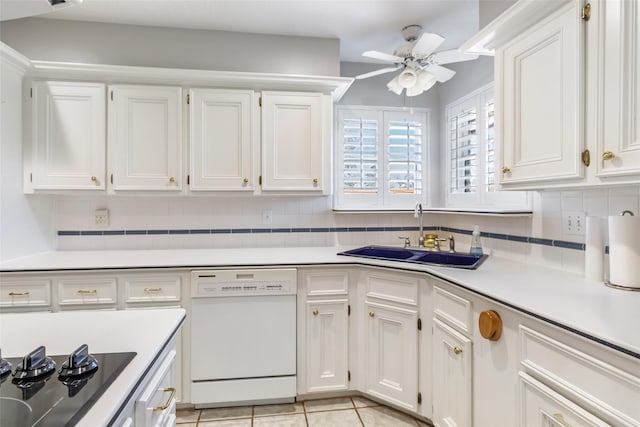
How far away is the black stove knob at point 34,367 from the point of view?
0.71 m

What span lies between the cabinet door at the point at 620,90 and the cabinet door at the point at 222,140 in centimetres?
195

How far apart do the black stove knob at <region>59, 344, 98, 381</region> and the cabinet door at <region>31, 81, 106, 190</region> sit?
195 centimetres

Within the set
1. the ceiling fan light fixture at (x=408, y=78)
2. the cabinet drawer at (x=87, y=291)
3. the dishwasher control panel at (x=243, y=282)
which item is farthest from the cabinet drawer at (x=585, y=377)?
the cabinet drawer at (x=87, y=291)

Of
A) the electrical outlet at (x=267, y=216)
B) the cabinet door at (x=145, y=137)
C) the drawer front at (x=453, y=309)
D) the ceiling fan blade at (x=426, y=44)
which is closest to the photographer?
the drawer front at (x=453, y=309)

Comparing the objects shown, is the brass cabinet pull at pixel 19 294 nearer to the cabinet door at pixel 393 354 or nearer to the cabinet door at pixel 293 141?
the cabinet door at pixel 293 141

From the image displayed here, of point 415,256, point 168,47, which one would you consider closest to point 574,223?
point 415,256

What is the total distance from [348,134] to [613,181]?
80.2 inches

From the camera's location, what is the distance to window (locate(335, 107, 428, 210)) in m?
3.05

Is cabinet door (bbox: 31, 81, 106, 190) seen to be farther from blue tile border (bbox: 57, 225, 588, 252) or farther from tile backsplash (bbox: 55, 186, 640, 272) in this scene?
blue tile border (bbox: 57, 225, 588, 252)

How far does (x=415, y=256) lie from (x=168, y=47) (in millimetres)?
2348

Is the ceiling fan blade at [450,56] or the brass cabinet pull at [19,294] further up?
the ceiling fan blade at [450,56]

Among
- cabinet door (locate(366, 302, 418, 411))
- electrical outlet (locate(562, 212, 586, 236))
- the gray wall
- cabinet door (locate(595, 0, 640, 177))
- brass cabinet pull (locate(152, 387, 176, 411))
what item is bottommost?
cabinet door (locate(366, 302, 418, 411))

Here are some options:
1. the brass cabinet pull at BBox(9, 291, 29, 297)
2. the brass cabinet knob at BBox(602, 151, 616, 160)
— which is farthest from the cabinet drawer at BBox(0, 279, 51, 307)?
the brass cabinet knob at BBox(602, 151, 616, 160)

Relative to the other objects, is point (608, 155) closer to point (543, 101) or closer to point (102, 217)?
point (543, 101)
